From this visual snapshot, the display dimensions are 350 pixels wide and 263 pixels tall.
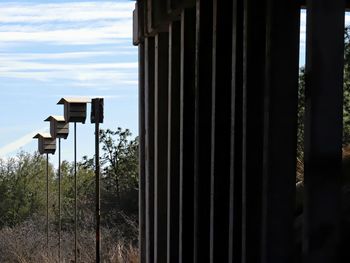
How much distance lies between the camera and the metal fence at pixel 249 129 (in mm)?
3258

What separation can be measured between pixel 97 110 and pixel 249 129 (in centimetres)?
1001

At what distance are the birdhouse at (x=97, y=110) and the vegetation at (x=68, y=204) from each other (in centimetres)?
333

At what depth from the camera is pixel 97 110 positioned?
1399 centimetres

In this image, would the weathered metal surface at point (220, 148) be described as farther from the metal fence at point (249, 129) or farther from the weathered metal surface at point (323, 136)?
the weathered metal surface at point (323, 136)

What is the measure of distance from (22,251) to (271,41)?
13949 mm

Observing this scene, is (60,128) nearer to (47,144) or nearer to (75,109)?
Result: (47,144)

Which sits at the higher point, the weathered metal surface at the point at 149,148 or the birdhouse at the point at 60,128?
the birdhouse at the point at 60,128

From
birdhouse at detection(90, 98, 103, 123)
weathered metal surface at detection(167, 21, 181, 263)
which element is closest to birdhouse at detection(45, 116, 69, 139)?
birdhouse at detection(90, 98, 103, 123)

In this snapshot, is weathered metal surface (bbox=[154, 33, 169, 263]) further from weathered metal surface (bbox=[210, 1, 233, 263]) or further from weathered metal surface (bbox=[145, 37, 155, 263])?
weathered metal surface (bbox=[210, 1, 233, 263])

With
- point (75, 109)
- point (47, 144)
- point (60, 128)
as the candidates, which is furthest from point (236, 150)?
point (47, 144)

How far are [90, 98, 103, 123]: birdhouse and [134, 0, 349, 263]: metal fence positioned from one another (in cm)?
776

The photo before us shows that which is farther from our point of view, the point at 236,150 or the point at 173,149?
the point at 173,149

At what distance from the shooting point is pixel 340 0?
3225 millimetres

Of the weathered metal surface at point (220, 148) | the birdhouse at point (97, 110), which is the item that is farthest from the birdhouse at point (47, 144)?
the weathered metal surface at point (220, 148)
